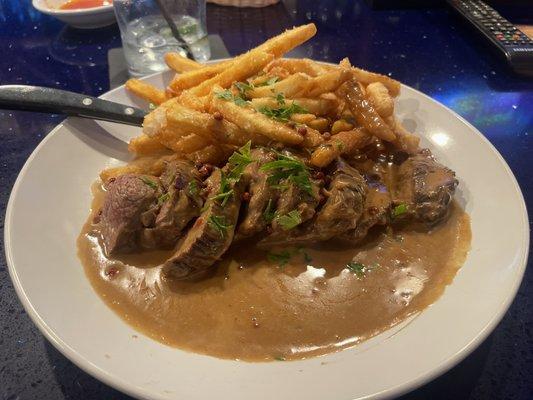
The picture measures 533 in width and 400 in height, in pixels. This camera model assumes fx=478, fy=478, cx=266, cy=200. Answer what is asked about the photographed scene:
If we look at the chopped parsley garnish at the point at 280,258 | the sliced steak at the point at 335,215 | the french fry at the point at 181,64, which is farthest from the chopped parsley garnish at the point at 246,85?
the chopped parsley garnish at the point at 280,258

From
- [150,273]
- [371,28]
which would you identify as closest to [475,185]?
[150,273]

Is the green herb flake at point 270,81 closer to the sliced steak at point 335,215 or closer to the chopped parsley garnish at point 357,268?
the sliced steak at point 335,215

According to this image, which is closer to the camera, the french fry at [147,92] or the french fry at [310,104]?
the french fry at [310,104]

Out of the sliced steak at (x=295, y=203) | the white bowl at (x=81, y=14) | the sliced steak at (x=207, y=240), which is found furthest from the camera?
the white bowl at (x=81, y=14)

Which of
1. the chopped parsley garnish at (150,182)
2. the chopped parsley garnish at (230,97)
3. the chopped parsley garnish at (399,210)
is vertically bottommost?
the chopped parsley garnish at (399,210)

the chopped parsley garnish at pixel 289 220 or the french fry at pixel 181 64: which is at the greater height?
the french fry at pixel 181 64

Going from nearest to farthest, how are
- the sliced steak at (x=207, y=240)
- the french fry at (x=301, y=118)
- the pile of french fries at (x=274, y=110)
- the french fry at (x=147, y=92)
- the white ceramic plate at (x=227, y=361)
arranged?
the white ceramic plate at (x=227, y=361), the sliced steak at (x=207, y=240), the pile of french fries at (x=274, y=110), the french fry at (x=301, y=118), the french fry at (x=147, y=92)

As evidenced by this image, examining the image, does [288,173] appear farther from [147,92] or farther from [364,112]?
[147,92]
